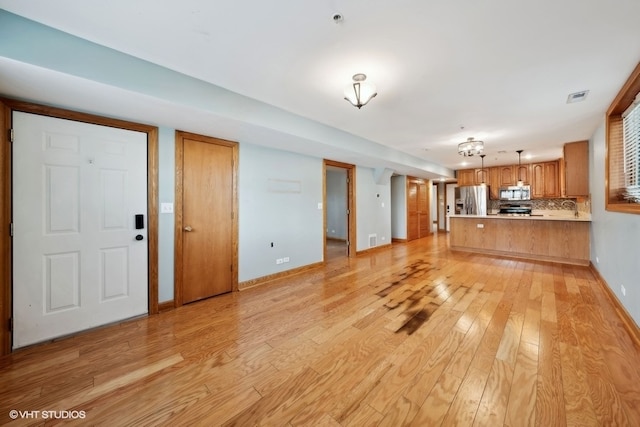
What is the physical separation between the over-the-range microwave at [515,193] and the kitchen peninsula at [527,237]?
1.26 m

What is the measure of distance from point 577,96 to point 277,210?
13.6 feet

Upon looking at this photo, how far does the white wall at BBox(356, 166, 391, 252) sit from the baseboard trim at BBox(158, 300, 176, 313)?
3.98 meters

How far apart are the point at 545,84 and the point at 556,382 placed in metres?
2.78

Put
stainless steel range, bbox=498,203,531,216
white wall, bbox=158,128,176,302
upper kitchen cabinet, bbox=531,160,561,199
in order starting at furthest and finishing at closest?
stainless steel range, bbox=498,203,531,216 < upper kitchen cabinet, bbox=531,160,561,199 < white wall, bbox=158,128,176,302

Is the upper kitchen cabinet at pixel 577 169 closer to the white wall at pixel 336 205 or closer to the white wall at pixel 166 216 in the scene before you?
the white wall at pixel 336 205

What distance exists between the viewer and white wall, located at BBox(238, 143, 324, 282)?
3717mm

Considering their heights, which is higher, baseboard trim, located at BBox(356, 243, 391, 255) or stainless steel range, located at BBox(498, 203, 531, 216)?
stainless steel range, located at BBox(498, 203, 531, 216)

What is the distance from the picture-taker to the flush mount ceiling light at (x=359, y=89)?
2352 millimetres

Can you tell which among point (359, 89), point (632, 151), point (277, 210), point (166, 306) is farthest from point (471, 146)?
point (166, 306)

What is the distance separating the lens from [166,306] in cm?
296

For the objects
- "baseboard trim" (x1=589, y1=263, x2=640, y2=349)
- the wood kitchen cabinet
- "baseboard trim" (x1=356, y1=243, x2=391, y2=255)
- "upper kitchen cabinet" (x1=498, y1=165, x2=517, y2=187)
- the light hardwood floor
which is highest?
"upper kitchen cabinet" (x1=498, y1=165, x2=517, y2=187)

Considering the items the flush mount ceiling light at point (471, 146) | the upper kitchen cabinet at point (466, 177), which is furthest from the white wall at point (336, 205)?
the upper kitchen cabinet at point (466, 177)

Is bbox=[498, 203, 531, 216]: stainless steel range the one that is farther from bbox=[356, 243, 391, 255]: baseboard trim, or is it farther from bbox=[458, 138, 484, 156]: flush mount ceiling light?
bbox=[458, 138, 484, 156]: flush mount ceiling light

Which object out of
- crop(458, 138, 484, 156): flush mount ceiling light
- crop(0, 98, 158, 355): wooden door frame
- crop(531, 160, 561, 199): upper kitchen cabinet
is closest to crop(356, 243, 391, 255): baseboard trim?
crop(458, 138, 484, 156): flush mount ceiling light
